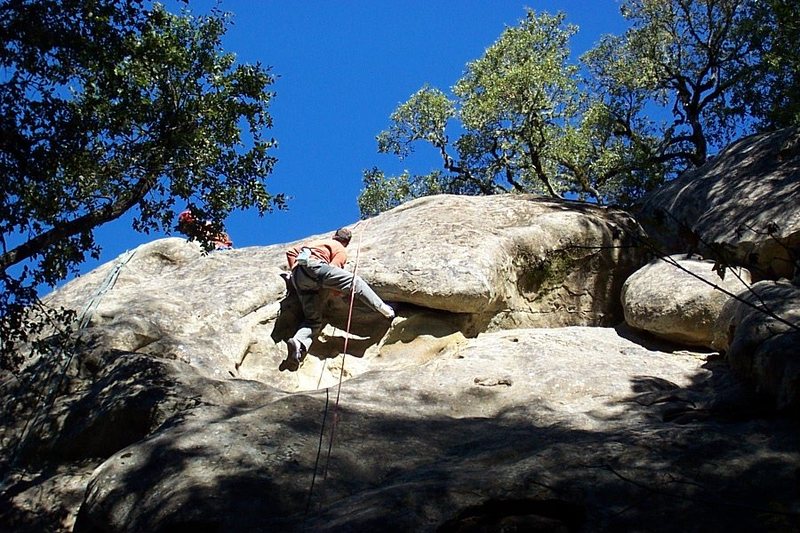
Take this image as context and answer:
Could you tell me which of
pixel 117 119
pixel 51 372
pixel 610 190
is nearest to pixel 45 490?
pixel 51 372

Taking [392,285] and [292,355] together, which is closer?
[292,355]

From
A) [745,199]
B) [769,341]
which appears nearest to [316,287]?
[769,341]

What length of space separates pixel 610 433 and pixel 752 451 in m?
1.50

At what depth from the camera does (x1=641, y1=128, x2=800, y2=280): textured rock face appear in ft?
42.7

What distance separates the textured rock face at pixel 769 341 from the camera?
867cm

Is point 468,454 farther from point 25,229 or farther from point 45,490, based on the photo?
point 25,229

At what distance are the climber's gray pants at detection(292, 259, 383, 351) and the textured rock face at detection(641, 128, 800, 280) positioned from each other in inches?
160

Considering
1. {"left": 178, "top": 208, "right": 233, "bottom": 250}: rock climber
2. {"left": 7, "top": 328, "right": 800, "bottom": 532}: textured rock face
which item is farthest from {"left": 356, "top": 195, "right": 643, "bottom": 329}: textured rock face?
{"left": 178, "top": 208, "right": 233, "bottom": 250}: rock climber

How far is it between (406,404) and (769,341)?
12.8ft

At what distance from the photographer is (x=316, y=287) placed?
13.6 meters

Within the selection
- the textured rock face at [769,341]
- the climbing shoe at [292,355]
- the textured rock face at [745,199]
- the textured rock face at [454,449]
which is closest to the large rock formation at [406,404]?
the textured rock face at [454,449]

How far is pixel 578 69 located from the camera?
960 inches

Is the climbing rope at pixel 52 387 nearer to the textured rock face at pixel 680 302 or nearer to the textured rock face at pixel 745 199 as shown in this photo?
the textured rock face at pixel 680 302

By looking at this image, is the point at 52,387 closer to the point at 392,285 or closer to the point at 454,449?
the point at 392,285
